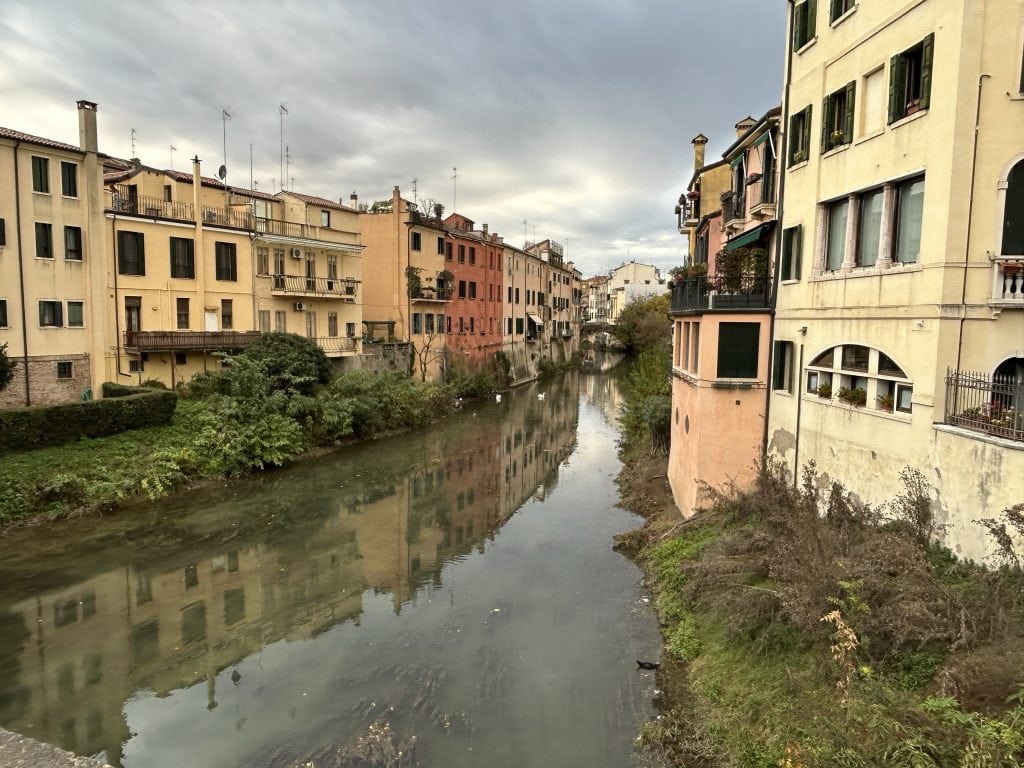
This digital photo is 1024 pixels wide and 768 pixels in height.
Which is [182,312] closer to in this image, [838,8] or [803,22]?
[803,22]

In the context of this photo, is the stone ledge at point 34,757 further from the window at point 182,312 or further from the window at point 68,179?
the window at point 182,312

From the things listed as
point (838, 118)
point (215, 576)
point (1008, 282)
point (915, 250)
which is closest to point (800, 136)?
point (838, 118)

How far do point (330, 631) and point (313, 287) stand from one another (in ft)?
87.4

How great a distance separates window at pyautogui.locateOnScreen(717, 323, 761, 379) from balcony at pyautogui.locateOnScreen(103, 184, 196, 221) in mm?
26558

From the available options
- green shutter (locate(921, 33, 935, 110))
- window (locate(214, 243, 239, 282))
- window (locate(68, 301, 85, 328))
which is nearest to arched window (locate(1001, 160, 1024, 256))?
green shutter (locate(921, 33, 935, 110))

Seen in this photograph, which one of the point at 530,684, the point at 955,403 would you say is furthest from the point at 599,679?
the point at 955,403

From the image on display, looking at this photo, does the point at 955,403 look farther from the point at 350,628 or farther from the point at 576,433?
the point at 576,433

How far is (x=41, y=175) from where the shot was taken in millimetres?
25172

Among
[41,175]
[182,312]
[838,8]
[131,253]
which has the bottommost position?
[182,312]

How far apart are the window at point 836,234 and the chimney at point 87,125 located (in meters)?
28.5

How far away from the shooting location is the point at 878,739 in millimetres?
6832

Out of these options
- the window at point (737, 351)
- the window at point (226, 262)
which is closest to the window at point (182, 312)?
the window at point (226, 262)

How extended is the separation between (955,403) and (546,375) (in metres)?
57.1

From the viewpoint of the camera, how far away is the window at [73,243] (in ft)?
86.1
